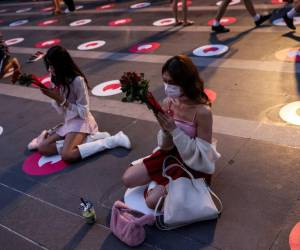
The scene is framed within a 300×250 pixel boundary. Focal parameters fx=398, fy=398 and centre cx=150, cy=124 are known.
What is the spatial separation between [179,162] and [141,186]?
0.46 metres

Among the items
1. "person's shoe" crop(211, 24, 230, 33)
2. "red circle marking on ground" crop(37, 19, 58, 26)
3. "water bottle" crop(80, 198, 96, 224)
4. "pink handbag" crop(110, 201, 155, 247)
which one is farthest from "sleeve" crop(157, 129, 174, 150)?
"red circle marking on ground" crop(37, 19, 58, 26)

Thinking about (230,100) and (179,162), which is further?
(230,100)

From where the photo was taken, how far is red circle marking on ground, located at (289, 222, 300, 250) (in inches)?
100

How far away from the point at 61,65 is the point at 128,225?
6.06ft

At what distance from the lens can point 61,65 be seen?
12.8ft

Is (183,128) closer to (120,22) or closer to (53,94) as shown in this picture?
(53,94)

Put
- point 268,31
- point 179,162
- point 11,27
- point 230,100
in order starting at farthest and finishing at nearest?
point 11,27
point 268,31
point 230,100
point 179,162

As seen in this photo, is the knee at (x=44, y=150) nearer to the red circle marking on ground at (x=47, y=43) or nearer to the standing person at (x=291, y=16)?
the standing person at (x=291, y=16)

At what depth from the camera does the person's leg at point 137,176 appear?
125 inches

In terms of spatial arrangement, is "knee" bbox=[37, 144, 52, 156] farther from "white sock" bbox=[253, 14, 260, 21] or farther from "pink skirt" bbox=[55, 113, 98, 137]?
"white sock" bbox=[253, 14, 260, 21]

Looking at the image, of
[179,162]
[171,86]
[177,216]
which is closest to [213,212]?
[177,216]

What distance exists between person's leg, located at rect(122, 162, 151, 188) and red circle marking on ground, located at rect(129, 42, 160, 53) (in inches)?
155

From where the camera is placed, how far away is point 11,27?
459 inches

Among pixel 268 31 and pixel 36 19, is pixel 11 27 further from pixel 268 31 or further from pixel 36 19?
pixel 268 31
